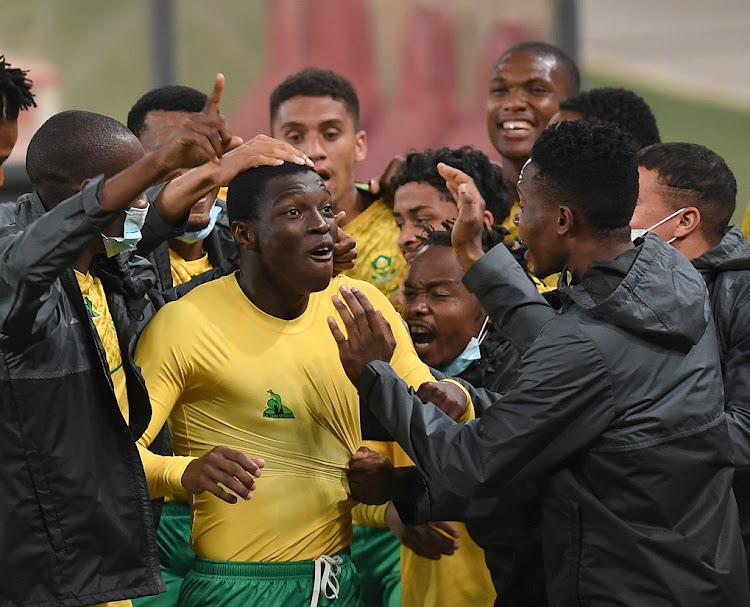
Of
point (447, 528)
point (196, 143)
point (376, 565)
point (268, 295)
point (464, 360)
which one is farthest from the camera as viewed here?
point (376, 565)

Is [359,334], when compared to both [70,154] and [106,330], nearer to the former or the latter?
[106,330]

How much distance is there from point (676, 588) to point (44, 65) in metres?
8.35

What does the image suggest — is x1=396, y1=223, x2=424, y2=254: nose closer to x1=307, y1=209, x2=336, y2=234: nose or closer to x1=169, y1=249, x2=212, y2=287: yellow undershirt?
x1=169, y1=249, x2=212, y2=287: yellow undershirt

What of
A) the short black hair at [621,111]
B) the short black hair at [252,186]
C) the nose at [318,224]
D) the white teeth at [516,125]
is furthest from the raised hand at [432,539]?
the white teeth at [516,125]

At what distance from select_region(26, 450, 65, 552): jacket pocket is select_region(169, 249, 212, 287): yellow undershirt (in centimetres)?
145

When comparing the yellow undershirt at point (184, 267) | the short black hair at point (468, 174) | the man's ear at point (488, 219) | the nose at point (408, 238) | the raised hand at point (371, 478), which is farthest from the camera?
the short black hair at point (468, 174)

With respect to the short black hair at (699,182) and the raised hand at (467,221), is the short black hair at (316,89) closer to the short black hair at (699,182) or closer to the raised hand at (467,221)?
the short black hair at (699,182)

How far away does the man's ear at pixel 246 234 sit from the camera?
3766mm

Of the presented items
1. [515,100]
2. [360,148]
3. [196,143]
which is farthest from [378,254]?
[196,143]

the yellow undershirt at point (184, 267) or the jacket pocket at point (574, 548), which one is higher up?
the yellow undershirt at point (184, 267)

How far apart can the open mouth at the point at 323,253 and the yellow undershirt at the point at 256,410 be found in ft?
0.68

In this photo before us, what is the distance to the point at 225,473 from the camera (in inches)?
132

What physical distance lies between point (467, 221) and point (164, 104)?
1731 millimetres

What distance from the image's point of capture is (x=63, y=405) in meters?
3.30
